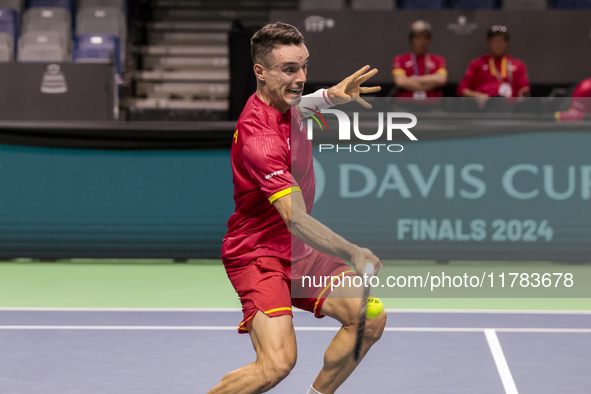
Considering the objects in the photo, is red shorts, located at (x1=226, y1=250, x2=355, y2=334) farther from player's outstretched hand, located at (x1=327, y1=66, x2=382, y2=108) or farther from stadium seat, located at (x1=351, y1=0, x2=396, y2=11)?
stadium seat, located at (x1=351, y1=0, x2=396, y2=11)

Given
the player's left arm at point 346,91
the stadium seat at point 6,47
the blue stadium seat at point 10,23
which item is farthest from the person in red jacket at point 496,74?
the blue stadium seat at point 10,23

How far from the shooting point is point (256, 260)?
3268 millimetres

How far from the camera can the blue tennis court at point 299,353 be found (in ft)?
13.8

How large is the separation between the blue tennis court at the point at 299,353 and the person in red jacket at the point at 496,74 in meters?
3.07

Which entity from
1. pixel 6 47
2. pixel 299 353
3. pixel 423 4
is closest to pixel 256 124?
pixel 299 353

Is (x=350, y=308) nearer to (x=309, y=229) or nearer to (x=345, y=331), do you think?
(x=345, y=331)

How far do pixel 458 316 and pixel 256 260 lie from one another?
2795 mm

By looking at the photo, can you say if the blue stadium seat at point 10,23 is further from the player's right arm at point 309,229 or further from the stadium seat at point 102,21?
the player's right arm at point 309,229

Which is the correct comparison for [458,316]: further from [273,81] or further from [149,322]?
[273,81]

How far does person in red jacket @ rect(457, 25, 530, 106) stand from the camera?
321 inches

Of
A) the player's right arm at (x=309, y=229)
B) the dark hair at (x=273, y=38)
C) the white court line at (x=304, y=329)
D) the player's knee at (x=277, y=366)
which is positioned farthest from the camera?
the white court line at (x=304, y=329)

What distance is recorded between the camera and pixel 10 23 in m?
11.7

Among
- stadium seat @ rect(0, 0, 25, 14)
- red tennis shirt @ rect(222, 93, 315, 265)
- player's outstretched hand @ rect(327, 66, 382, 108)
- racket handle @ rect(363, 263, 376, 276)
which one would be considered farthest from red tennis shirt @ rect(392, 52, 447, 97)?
stadium seat @ rect(0, 0, 25, 14)

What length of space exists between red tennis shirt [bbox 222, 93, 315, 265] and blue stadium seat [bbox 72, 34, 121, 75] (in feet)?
27.4
